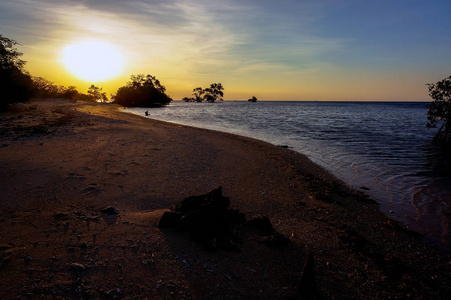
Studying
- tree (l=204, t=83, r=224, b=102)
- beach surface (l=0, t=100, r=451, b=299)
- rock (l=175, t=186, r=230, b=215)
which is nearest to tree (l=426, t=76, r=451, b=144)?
beach surface (l=0, t=100, r=451, b=299)

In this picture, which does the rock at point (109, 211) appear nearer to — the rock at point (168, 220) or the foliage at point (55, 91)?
the rock at point (168, 220)

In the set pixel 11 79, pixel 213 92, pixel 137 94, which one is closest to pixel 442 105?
pixel 11 79

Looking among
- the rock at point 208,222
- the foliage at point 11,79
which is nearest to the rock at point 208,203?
the rock at point 208,222

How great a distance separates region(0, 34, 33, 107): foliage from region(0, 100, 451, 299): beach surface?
16.6 metres

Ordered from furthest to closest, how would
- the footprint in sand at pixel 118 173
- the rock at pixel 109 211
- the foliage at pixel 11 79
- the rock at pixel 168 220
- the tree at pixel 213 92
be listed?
the tree at pixel 213 92, the foliage at pixel 11 79, the footprint in sand at pixel 118 173, the rock at pixel 109 211, the rock at pixel 168 220

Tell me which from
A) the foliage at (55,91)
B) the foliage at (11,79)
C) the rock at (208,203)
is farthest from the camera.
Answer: the foliage at (55,91)

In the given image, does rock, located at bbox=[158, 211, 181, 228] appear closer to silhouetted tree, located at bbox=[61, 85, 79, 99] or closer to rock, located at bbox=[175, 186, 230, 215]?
rock, located at bbox=[175, 186, 230, 215]

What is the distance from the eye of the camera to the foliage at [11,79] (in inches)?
859

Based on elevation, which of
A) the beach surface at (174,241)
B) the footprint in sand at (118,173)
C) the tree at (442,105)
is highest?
the tree at (442,105)

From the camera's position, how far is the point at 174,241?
542 centimetres

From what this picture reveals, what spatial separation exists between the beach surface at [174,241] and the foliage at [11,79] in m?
16.6

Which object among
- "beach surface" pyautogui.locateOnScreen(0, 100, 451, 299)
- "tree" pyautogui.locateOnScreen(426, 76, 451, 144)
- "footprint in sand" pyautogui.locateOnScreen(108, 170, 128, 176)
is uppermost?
"tree" pyautogui.locateOnScreen(426, 76, 451, 144)

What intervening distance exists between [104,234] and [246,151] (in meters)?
12.2

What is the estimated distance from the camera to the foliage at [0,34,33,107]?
21.8m
